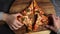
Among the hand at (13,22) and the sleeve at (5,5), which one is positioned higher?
the sleeve at (5,5)

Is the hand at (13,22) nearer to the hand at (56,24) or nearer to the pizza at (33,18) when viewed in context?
the pizza at (33,18)

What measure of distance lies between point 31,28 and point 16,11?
0.16 metres

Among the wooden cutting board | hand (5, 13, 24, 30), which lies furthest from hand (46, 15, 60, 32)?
hand (5, 13, 24, 30)

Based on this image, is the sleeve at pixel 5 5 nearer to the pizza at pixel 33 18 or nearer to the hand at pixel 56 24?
the pizza at pixel 33 18

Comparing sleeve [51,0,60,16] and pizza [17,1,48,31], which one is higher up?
sleeve [51,0,60,16]

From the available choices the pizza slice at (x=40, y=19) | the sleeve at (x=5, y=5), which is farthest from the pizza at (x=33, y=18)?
the sleeve at (x=5, y=5)

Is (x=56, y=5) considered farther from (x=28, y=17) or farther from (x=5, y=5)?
(x=5, y=5)

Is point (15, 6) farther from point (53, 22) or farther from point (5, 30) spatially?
point (53, 22)

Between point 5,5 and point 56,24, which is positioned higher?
point 5,5

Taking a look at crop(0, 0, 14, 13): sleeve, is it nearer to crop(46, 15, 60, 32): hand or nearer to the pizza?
the pizza

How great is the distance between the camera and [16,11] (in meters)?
1.29

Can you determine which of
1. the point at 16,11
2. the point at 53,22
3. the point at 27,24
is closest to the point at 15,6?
the point at 16,11

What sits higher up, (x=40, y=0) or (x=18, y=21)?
(x=40, y=0)

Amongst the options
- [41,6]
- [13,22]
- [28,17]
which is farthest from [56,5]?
[13,22]
